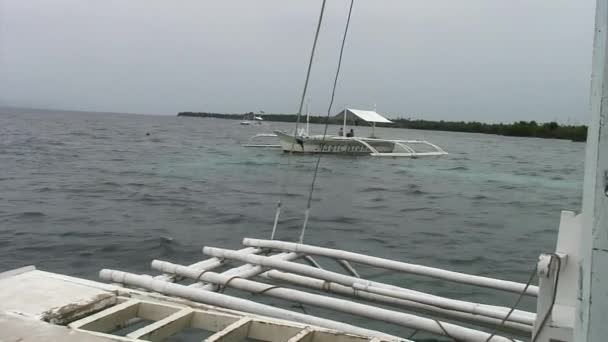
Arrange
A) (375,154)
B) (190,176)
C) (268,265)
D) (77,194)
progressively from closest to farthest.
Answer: (268,265) → (77,194) → (190,176) → (375,154)

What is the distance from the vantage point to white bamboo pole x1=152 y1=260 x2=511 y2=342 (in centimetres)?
367

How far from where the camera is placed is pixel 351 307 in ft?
13.0

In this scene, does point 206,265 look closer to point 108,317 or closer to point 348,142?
point 108,317

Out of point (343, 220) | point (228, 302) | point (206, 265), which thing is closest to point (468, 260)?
point (343, 220)

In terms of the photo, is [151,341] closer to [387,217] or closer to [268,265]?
[268,265]

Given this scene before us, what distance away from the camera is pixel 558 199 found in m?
21.1

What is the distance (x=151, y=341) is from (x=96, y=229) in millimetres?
8985

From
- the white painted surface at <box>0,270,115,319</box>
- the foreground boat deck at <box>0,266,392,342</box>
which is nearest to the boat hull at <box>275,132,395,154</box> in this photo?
the white painted surface at <box>0,270,115,319</box>

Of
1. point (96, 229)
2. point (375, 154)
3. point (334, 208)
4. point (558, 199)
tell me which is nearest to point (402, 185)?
point (558, 199)

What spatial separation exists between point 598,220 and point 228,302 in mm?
2928

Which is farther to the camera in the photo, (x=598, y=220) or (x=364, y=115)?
(x=364, y=115)

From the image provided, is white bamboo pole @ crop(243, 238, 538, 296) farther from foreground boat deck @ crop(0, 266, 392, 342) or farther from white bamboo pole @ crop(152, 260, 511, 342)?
foreground boat deck @ crop(0, 266, 392, 342)

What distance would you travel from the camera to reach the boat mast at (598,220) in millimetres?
1310

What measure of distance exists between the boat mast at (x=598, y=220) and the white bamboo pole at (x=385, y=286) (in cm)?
279
